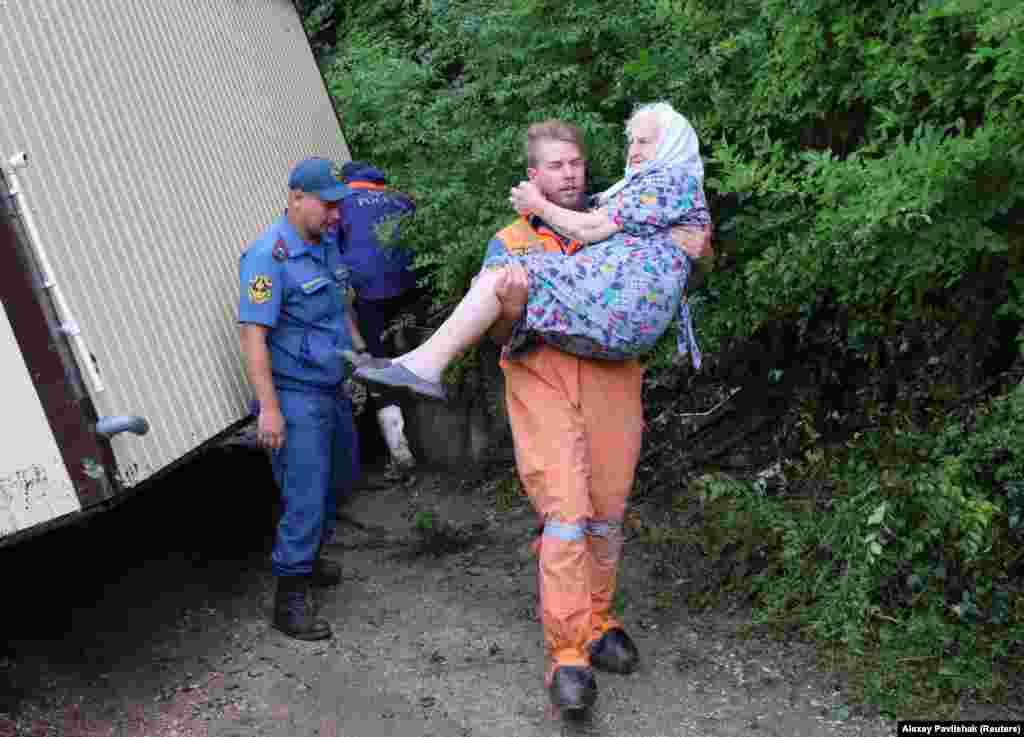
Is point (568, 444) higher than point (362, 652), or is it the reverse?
point (568, 444)

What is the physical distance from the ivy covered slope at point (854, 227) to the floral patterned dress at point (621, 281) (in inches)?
18.2

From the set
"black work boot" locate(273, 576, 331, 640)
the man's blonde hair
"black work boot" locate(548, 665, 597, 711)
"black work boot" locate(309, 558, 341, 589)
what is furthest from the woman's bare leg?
"black work boot" locate(309, 558, 341, 589)

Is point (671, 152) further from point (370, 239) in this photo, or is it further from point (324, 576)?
point (370, 239)

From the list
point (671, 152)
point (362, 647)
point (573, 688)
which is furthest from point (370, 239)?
point (573, 688)

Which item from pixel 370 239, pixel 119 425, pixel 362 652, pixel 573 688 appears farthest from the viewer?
pixel 370 239

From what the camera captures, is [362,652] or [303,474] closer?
[362,652]

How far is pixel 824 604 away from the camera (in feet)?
13.4

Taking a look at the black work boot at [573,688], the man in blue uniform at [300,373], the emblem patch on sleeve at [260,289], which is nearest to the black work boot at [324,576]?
the man in blue uniform at [300,373]

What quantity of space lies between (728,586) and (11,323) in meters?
2.88

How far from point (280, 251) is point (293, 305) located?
23 cm

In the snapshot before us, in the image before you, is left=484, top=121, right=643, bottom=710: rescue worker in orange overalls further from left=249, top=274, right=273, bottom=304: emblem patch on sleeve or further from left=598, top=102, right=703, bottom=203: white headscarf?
left=249, top=274, right=273, bottom=304: emblem patch on sleeve

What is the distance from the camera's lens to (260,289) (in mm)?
4371

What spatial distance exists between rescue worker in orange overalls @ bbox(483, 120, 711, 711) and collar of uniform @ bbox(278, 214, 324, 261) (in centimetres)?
103

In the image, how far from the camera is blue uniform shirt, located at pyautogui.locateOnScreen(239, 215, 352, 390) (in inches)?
172
